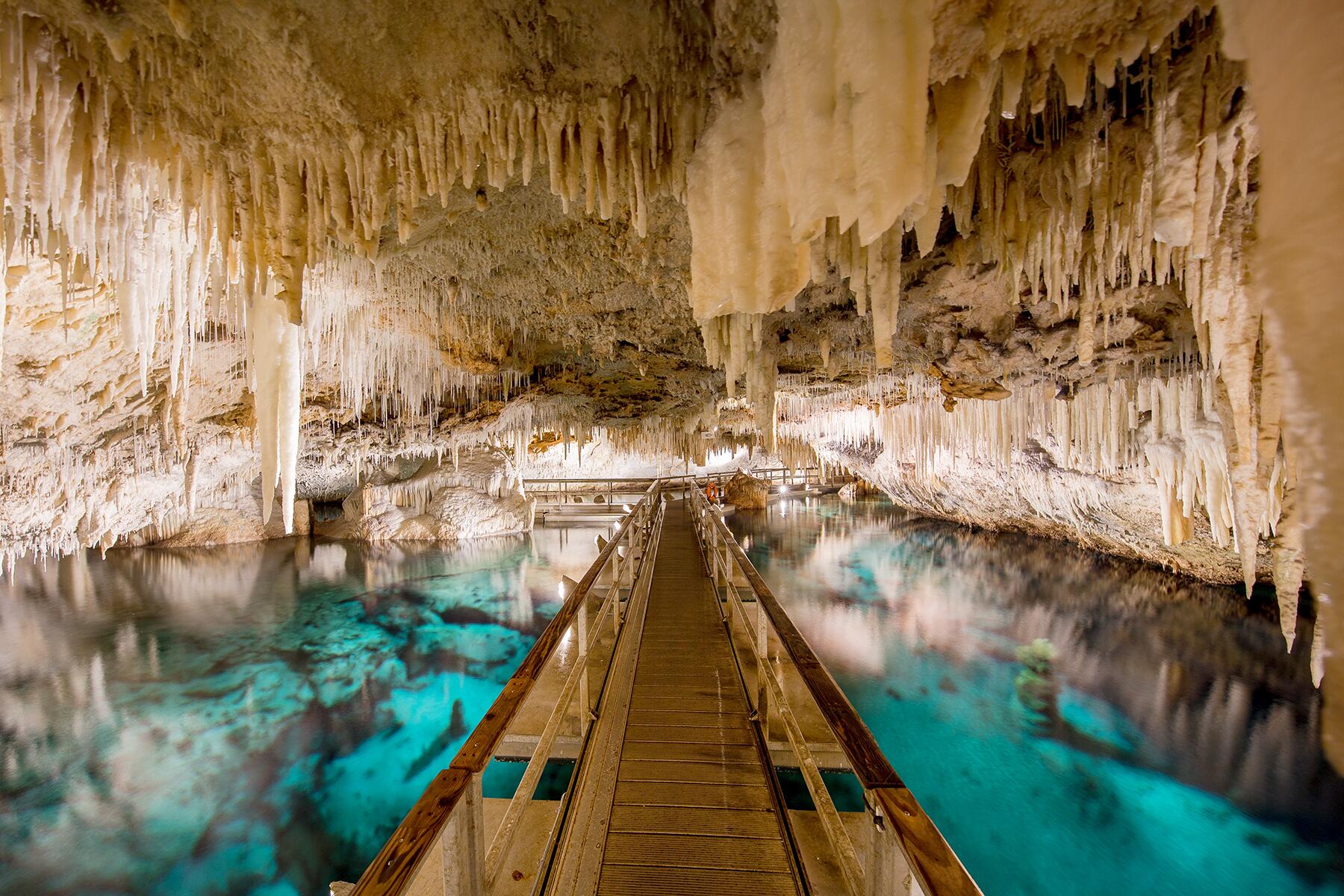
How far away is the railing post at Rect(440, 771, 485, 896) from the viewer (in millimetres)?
1524

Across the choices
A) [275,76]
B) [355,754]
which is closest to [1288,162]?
[275,76]

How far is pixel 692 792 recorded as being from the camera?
9.31ft

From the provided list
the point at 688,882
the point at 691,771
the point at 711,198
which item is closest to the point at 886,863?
the point at 688,882

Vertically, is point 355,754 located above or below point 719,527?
below

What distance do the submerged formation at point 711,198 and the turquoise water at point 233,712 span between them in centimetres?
345

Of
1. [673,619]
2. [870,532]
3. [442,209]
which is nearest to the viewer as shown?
[442,209]

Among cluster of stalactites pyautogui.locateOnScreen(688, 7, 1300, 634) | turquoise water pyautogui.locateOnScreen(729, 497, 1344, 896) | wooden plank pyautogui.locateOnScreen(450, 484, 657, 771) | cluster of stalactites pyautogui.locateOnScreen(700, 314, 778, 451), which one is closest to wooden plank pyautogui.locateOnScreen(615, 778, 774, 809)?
wooden plank pyautogui.locateOnScreen(450, 484, 657, 771)

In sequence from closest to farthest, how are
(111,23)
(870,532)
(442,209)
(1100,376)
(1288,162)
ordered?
(1288,162)
(111,23)
(442,209)
(1100,376)
(870,532)

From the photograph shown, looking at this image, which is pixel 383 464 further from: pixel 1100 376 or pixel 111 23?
pixel 1100 376

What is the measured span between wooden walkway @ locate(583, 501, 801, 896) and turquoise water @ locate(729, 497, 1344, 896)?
2919 mm

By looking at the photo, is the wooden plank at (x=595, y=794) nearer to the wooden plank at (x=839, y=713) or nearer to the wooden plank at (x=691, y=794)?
the wooden plank at (x=691, y=794)

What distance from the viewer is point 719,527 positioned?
7281 mm

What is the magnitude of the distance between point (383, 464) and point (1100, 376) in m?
18.9

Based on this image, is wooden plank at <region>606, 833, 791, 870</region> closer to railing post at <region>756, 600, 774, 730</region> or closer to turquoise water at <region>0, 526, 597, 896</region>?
railing post at <region>756, 600, 774, 730</region>
